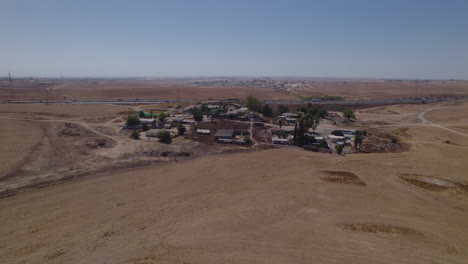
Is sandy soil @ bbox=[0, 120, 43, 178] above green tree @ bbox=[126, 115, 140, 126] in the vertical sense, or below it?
below

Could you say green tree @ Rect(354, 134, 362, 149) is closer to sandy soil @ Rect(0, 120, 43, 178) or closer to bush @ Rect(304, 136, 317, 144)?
bush @ Rect(304, 136, 317, 144)

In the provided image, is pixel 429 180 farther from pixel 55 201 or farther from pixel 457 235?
pixel 55 201

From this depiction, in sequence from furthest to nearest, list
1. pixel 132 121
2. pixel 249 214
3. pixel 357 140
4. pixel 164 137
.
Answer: pixel 132 121
pixel 164 137
pixel 357 140
pixel 249 214

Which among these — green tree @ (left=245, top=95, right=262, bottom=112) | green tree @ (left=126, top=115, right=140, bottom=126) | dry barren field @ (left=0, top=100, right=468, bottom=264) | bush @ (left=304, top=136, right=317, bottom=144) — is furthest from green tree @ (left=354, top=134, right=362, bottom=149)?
green tree @ (left=126, top=115, right=140, bottom=126)

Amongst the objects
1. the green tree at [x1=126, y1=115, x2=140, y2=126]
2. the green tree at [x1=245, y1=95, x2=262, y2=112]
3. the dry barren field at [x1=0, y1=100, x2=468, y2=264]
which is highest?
the green tree at [x1=245, y1=95, x2=262, y2=112]

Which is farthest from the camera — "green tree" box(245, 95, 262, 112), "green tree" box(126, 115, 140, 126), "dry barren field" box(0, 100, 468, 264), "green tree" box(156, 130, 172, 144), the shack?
"green tree" box(245, 95, 262, 112)

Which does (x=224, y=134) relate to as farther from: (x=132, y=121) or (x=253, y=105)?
(x=253, y=105)

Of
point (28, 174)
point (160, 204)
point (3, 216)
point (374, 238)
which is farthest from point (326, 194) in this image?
point (28, 174)

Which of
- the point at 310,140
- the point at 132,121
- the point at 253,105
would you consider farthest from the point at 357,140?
the point at 132,121
